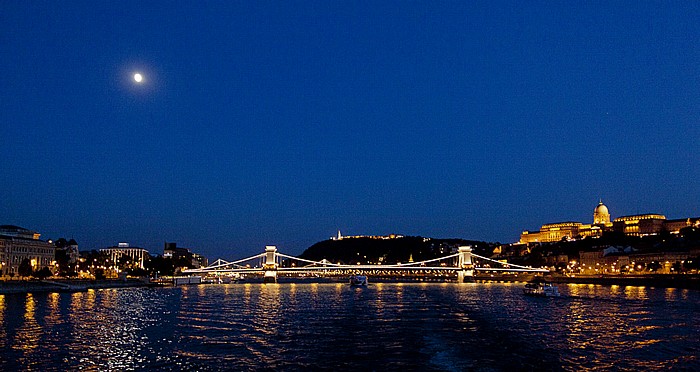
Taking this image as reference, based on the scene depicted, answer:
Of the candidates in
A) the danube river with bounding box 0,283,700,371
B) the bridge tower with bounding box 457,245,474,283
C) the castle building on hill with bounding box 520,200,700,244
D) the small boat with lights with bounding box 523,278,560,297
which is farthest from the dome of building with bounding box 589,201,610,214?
the danube river with bounding box 0,283,700,371

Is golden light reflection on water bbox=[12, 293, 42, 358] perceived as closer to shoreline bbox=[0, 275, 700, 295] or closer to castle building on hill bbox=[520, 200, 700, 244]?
shoreline bbox=[0, 275, 700, 295]

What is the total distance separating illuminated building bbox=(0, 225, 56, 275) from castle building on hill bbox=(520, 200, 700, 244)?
127100 mm

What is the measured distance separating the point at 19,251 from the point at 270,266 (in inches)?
1779

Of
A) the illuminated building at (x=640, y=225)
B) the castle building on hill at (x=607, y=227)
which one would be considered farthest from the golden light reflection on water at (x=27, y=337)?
the illuminated building at (x=640, y=225)

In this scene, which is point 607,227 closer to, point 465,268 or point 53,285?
point 465,268

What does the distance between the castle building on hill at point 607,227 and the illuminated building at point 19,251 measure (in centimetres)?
12710

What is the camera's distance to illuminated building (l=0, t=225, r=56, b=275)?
265ft

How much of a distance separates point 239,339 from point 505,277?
316 feet

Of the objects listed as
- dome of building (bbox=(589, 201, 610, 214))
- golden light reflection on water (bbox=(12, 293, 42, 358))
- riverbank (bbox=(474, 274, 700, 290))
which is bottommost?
riverbank (bbox=(474, 274, 700, 290))

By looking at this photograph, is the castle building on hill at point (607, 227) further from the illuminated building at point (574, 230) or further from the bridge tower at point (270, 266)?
the bridge tower at point (270, 266)

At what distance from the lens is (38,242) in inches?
3575

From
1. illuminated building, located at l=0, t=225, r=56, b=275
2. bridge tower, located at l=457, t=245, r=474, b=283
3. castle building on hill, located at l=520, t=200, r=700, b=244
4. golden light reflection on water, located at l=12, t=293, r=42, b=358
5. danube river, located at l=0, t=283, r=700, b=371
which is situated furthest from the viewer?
castle building on hill, located at l=520, t=200, r=700, b=244

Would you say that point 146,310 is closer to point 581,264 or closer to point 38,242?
point 38,242

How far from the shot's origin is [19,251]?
84.7 metres
